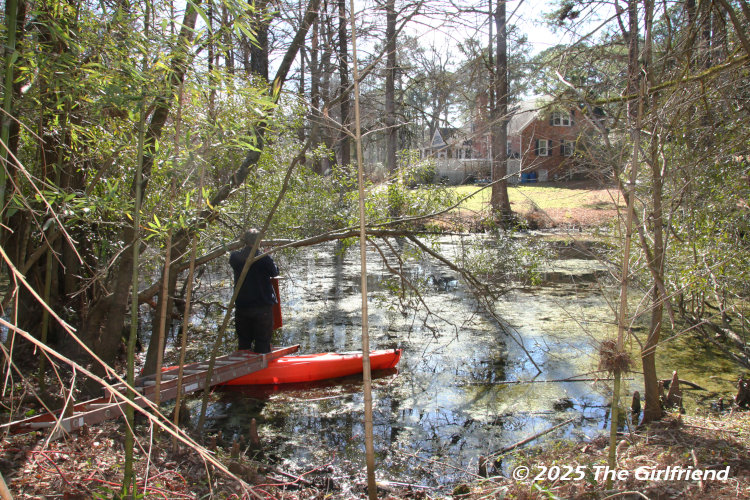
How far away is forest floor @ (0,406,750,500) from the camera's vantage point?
10.7 feet

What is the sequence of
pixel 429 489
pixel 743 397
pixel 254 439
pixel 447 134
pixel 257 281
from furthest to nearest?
pixel 447 134 < pixel 257 281 < pixel 743 397 < pixel 254 439 < pixel 429 489

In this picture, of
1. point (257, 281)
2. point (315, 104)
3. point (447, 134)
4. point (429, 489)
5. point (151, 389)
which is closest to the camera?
point (429, 489)

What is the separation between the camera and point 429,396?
6.07 m

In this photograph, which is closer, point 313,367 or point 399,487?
point 399,487

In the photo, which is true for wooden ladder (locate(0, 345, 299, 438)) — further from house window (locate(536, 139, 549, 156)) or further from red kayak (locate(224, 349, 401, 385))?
house window (locate(536, 139, 549, 156))

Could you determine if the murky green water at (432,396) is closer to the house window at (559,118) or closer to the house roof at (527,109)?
the house roof at (527,109)

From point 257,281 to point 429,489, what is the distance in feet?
9.48

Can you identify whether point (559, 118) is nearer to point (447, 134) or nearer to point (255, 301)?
point (447, 134)

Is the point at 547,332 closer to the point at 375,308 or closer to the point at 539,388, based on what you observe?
the point at 539,388

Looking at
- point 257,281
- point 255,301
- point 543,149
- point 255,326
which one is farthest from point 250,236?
point 543,149

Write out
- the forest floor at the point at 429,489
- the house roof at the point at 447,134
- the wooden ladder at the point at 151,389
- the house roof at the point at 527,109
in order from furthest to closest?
the house roof at the point at 447,134, the house roof at the point at 527,109, the wooden ladder at the point at 151,389, the forest floor at the point at 429,489

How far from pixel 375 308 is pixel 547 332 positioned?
3126 millimetres

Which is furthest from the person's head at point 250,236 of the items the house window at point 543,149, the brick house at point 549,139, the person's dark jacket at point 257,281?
the house window at point 543,149

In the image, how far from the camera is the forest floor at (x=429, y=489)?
3.28 m
